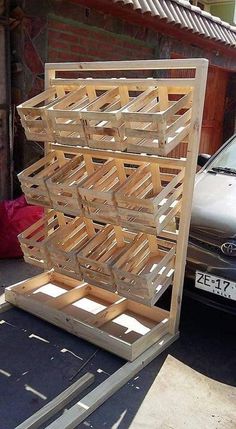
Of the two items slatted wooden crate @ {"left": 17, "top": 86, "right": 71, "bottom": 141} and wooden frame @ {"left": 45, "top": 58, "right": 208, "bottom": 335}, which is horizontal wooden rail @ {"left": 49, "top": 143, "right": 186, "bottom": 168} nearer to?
wooden frame @ {"left": 45, "top": 58, "right": 208, "bottom": 335}

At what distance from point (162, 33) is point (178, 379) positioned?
16.1ft

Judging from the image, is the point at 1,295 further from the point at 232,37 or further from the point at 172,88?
the point at 232,37

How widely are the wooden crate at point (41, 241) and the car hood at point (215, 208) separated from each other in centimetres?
110

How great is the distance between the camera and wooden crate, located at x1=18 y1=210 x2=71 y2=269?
3.04 meters

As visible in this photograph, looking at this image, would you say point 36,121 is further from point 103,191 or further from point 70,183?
point 103,191

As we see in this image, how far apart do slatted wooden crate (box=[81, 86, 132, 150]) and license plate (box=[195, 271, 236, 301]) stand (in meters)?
1.10

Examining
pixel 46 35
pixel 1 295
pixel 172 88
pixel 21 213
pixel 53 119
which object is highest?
pixel 46 35

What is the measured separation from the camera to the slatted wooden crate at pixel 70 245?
291 cm

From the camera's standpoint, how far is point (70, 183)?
2.88 meters

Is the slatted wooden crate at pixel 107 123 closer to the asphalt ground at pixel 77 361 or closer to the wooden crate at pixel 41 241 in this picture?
the wooden crate at pixel 41 241

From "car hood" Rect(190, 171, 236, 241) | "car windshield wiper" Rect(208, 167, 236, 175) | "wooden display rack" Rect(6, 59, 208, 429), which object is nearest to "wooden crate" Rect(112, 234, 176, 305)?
"wooden display rack" Rect(6, 59, 208, 429)

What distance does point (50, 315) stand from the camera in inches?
120

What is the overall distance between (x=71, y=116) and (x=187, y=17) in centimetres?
364

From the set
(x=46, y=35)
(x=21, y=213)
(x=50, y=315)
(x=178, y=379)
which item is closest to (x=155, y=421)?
(x=178, y=379)
